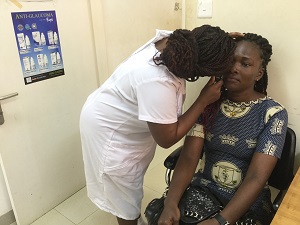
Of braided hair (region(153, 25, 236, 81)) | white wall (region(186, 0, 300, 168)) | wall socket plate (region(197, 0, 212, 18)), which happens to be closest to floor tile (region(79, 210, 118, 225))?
white wall (region(186, 0, 300, 168))

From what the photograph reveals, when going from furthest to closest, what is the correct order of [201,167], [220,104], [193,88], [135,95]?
[193,88], [201,167], [220,104], [135,95]

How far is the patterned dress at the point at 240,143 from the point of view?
4.10 feet

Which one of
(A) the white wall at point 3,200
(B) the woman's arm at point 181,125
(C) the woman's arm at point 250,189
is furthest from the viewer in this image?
(A) the white wall at point 3,200

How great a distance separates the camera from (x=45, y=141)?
6.40ft

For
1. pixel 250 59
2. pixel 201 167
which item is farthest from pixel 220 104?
pixel 201 167

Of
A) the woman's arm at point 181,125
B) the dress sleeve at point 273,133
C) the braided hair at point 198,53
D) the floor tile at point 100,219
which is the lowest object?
the floor tile at point 100,219

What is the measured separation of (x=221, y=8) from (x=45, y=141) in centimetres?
140

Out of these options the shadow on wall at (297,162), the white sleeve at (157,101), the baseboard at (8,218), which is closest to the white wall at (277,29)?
the shadow on wall at (297,162)

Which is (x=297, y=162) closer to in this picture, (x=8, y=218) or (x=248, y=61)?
(x=248, y=61)

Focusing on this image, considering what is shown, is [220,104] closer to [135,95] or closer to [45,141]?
[135,95]

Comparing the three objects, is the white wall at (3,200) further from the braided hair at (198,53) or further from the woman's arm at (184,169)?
the braided hair at (198,53)

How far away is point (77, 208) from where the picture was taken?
2.14 meters

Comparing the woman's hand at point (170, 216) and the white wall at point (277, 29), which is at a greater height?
the white wall at point (277, 29)

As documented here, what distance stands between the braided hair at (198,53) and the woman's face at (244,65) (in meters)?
0.20
